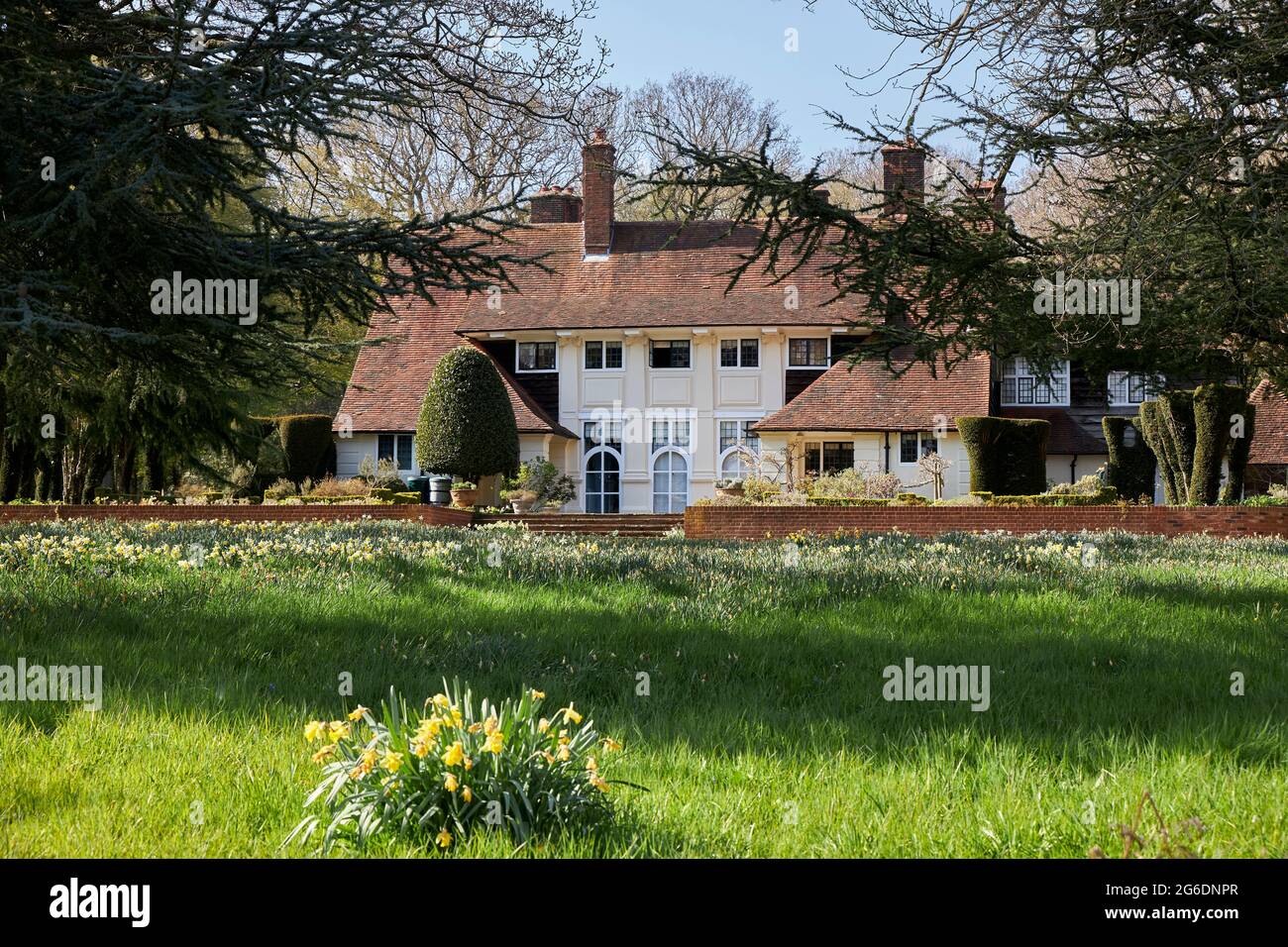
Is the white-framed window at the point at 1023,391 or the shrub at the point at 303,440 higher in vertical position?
the white-framed window at the point at 1023,391

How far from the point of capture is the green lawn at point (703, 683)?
396cm

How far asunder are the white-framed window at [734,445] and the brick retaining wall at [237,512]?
1382cm

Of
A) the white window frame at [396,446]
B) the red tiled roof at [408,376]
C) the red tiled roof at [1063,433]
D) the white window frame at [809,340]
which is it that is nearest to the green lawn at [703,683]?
the red tiled roof at [1063,433]

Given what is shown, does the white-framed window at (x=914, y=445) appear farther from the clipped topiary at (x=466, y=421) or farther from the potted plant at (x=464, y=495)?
the potted plant at (x=464, y=495)

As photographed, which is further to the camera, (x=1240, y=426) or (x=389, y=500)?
(x=389, y=500)

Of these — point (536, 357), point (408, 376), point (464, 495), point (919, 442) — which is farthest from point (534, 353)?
point (919, 442)

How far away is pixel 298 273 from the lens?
27.9 ft

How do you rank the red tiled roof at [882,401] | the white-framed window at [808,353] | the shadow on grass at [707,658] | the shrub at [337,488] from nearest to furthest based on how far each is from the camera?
the shadow on grass at [707,658] < the shrub at [337,488] < the red tiled roof at [882,401] < the white-framed window at [808,353]

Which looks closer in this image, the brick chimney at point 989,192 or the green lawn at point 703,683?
the green lawn at point 703,683

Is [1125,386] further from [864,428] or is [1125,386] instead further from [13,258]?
[13,258]

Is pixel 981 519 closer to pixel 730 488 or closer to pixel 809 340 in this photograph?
pixel 730 488
